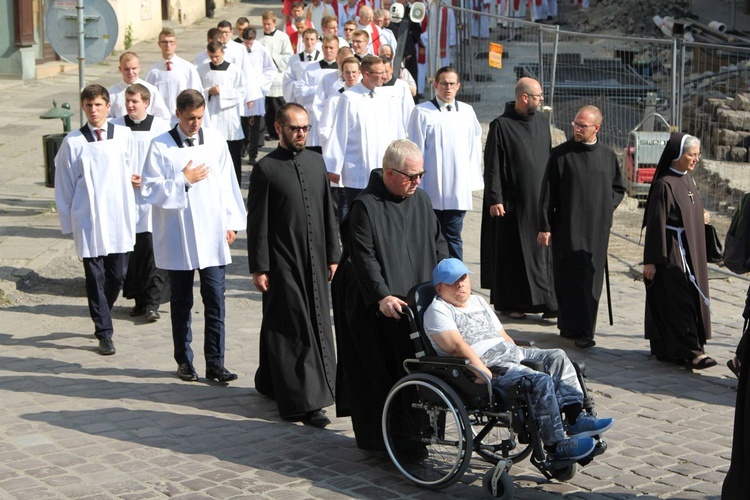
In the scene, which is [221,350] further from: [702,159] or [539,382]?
[702,159]

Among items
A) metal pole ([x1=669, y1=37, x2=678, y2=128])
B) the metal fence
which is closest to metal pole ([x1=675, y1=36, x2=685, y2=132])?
metal pole ([x1=669, y1=37, x2=678, y2=128])

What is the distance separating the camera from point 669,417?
7.96 m

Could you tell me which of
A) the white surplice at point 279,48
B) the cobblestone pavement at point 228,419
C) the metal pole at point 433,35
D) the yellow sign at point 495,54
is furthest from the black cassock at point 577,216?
the metal pole at point 433,35

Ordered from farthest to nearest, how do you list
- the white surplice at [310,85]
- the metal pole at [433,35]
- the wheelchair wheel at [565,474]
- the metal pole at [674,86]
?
the metal pole at [433,35], the white surplice at [310,85], the metal pole at [674,86], the wheelchair wheel at [565,474]

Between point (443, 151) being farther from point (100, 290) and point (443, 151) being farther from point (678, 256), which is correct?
point (100, 290)

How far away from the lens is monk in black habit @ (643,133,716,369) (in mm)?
9125

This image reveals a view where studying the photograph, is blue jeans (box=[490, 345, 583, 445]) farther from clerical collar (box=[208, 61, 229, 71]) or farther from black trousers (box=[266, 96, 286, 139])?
black trousers (box=[266, 96, 286, 139])

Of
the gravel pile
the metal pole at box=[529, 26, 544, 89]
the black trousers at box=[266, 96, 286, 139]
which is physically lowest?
the black trousers at box=[266, 96, 286, 139]

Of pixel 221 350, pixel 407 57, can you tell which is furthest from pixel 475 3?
pixel 221 350

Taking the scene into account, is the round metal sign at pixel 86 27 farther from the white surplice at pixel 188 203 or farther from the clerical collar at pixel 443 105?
the white surplice at pixel 188 203

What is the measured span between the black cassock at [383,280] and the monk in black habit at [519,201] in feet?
11.0

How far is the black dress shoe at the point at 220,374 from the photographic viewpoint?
850cm

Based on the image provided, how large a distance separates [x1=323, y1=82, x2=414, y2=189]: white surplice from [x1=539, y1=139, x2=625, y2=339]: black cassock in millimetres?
1972

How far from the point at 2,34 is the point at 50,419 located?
17.8 meters
